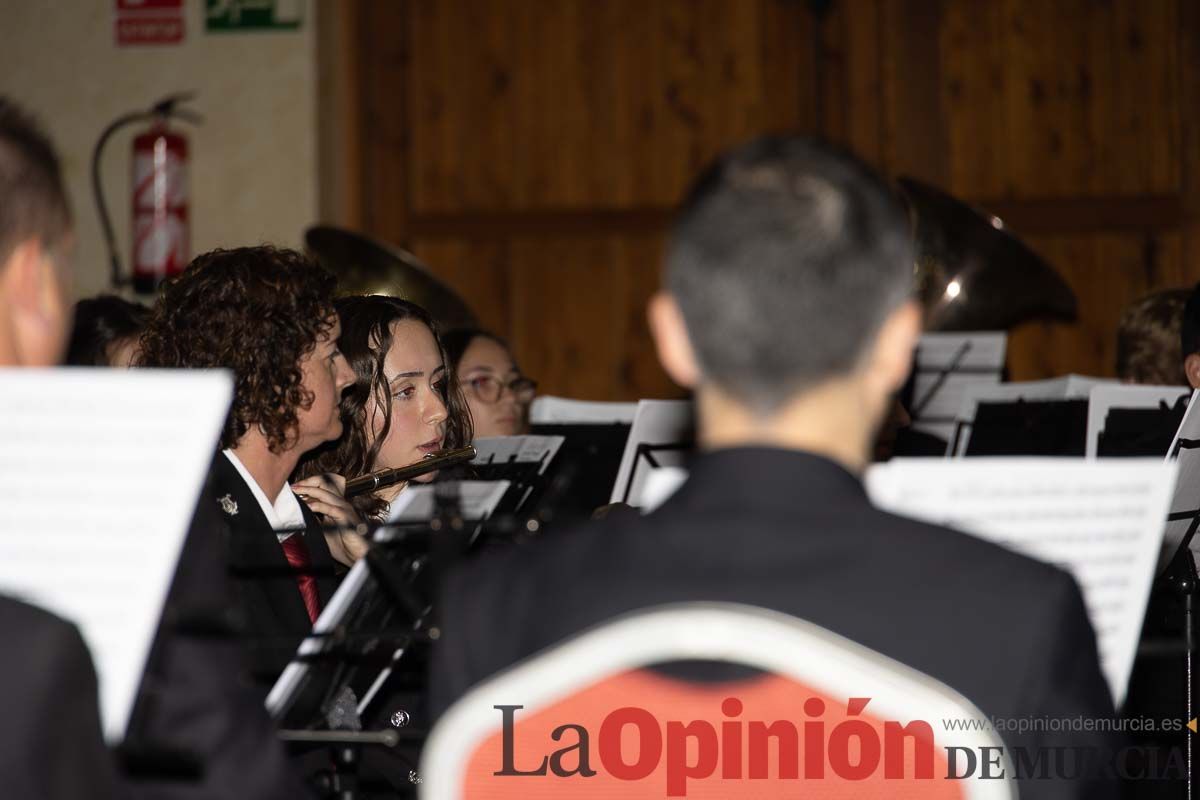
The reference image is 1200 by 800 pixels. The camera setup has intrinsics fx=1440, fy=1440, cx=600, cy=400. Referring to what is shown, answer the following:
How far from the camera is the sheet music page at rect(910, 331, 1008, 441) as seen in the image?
12.7 feet

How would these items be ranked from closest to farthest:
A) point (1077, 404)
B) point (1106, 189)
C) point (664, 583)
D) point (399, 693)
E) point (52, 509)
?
point (664, 583), point (52, 509), point (399, 693), point (1077, 404), point (1106, 189)

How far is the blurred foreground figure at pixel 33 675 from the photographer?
3.16ft

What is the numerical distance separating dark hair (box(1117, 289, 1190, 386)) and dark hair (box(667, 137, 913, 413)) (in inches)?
117

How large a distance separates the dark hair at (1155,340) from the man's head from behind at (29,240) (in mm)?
3157

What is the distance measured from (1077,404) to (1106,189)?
2034mm

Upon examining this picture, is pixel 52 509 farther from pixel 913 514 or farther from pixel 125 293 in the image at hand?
pixel 125 293

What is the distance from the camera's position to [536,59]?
5.39 m

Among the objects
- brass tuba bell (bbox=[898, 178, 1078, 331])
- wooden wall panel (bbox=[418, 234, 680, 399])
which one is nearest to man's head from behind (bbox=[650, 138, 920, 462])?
brass tuba bell (bbox=[898, 178, 1078, 331])

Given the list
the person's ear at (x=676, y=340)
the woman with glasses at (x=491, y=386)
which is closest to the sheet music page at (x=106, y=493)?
the person's ear at (x=676, y=340)

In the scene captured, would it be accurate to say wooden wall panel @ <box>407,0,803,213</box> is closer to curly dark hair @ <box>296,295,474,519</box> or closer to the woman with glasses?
the woman with glasses

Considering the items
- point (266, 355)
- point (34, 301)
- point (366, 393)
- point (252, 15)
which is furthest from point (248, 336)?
point (252, 15)

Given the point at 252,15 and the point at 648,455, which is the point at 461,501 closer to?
the point at 648,455

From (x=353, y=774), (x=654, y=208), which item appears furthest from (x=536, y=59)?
(x=353, y=774)

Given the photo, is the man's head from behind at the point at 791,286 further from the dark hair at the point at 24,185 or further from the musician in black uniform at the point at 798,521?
the dark hair at the point at 24,185
